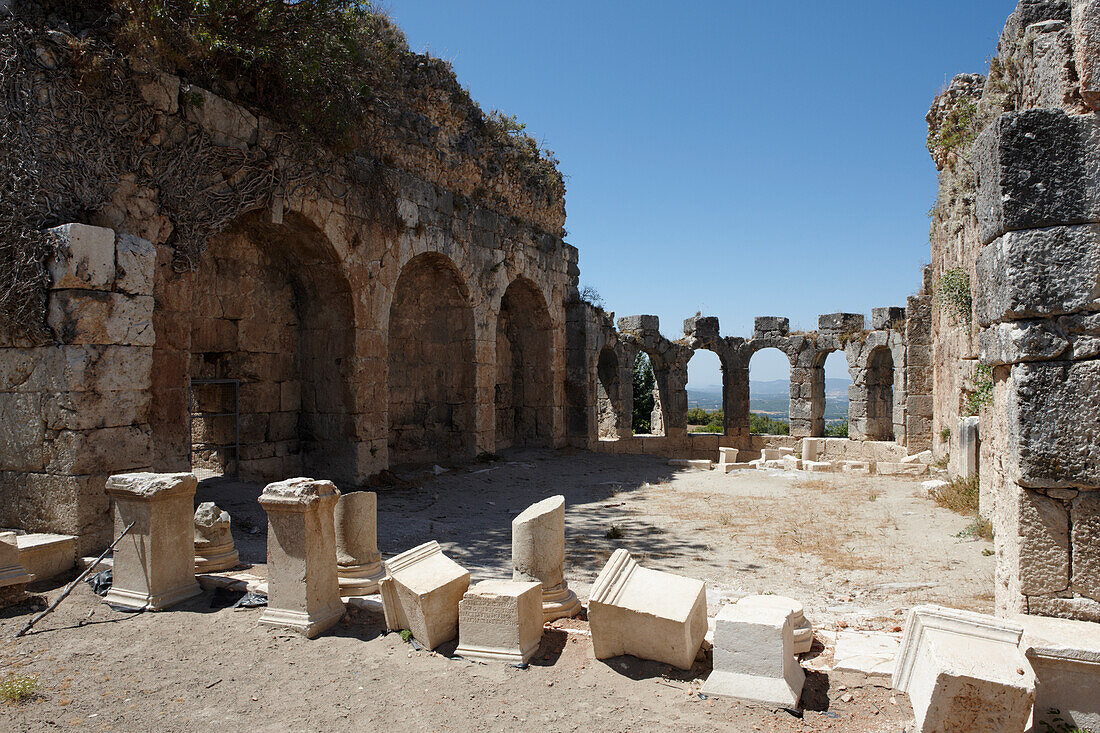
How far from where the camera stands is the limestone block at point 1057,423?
11.2 feet

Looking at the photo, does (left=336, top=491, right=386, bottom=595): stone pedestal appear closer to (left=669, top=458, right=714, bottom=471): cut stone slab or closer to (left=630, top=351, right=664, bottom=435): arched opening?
(left=669, top=458, right=714, bottom=471): cut stone slab

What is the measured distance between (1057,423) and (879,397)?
1695 cm

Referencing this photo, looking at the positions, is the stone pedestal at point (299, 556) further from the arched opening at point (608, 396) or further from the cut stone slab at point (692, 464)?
the arched opening at point (608, 396)

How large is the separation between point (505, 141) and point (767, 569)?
9887 mm

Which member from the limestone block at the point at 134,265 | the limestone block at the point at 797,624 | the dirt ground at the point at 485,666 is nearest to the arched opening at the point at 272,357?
the dirt ground at the point at 485,666

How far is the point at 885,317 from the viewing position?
18422mm

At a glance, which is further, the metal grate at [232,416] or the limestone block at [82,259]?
the metal grate at [232,416]

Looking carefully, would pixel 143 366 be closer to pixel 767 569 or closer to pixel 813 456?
pixel 767 569

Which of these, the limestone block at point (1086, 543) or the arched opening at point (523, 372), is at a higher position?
the arched opening at point (523, 372)

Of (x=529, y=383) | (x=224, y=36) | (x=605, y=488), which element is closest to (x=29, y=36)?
(x=224, y=36)

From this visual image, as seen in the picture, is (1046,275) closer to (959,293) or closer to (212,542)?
(212,542)

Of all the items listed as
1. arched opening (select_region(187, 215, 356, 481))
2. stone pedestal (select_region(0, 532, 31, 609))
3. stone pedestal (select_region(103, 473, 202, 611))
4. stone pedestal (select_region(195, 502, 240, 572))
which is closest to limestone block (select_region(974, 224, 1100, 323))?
stone pedestal (select_region(103, 473, 202, 611))

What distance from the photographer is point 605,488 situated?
11.4m

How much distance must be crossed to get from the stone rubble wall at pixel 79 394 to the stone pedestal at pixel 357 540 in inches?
91.6
